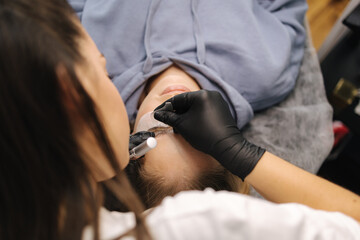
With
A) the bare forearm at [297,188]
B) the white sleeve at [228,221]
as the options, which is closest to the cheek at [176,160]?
the bare forearm at [297,188]

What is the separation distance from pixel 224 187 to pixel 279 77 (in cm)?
48

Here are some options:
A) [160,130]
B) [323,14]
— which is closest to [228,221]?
[160,130]

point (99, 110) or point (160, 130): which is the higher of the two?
point (99, 110)

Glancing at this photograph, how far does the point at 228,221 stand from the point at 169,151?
0.34 metres

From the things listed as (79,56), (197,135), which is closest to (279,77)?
(197,135)

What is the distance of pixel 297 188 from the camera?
0.67 metres

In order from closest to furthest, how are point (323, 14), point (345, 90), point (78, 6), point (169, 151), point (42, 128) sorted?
1. point (42, 128)
2. point (169, 151)
3. point (345, 90)
4. point (78, 6)
5. point (323, 14)

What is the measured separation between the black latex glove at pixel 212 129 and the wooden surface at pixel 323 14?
4.18 feet

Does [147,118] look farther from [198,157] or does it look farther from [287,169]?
[287,169]

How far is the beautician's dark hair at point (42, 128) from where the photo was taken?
0.36 m

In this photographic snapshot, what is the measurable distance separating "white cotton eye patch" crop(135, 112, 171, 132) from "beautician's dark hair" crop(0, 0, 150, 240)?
0.36 metres

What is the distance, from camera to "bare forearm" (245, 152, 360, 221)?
2.12ft

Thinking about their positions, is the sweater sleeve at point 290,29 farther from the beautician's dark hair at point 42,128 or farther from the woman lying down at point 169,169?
the beautician's dark hair at point 42,128

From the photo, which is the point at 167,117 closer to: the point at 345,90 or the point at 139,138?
the point at 139,138
